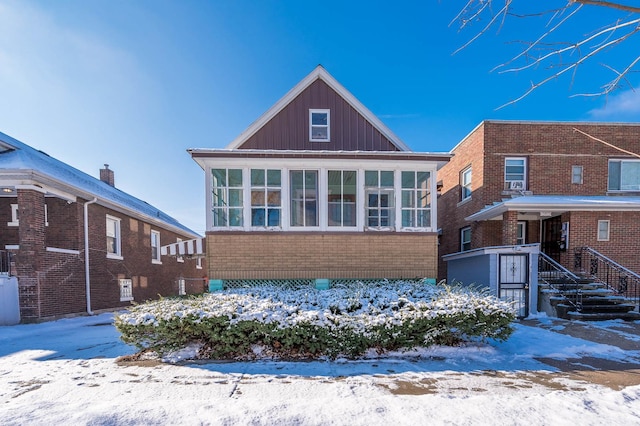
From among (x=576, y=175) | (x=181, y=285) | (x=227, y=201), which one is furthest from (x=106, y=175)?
(x=576, y=175)

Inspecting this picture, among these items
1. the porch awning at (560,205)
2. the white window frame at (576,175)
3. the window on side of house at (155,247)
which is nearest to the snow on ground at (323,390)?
the porch awning at (560,205)

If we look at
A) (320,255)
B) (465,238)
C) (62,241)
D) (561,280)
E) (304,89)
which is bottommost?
(561,280)

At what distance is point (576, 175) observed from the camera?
11.4 m

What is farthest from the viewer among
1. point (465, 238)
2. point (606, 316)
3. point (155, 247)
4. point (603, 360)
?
point (155, 247)

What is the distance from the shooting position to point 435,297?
18.1 feet

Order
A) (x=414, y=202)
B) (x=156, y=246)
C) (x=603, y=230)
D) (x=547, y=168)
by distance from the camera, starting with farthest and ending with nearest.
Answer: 1. (x=156, y=246)
2. (x=547, y=168)
3. (x=603, y=230)
4. (x=414, y=202)

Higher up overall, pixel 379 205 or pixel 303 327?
pixel 379 205

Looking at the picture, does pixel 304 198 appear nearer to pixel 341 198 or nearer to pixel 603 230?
pixel 341 198

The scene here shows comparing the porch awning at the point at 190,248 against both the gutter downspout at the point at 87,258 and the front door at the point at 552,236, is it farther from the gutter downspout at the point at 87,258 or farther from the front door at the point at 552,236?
the front door at the point at 552,236

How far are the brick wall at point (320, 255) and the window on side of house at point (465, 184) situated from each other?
238 inches

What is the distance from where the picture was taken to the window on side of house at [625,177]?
1134cm

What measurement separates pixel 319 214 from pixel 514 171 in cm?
900

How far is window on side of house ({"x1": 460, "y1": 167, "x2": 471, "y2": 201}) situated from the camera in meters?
12.7

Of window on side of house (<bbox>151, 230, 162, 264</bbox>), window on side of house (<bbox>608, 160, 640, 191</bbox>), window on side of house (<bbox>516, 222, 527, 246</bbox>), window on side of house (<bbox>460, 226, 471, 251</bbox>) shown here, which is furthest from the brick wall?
window on side of house (<bbox>608, 160, 640, 191</bbox>)
